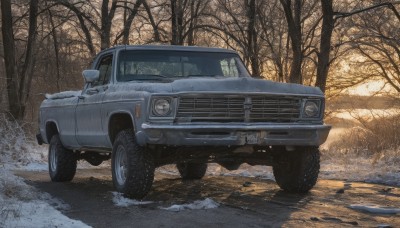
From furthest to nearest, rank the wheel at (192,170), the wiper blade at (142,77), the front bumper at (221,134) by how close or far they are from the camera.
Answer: the wheel at (192,170) < the wiper blade at (142,77) < the front bumper at (221,134)

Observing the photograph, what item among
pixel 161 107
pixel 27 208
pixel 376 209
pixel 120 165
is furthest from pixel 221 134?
pixel 27 208

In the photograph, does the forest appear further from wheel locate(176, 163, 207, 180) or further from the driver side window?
the driver side window

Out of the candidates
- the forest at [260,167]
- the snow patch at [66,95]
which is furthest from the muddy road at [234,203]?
the snow patch at [66,95]

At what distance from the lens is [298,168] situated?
26.6ft

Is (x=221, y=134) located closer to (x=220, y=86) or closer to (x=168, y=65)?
(x=220, y=86)

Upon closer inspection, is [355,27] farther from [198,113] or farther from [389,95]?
[198,113]

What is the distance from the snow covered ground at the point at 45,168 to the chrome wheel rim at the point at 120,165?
212 mm

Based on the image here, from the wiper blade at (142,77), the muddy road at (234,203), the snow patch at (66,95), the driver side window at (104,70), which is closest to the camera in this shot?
the muddy road at (234,203)

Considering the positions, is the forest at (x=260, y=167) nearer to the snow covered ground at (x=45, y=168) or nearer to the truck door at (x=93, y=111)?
the snow covered ground at (x=45, y=168)

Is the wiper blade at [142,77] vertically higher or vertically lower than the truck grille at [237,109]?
higher

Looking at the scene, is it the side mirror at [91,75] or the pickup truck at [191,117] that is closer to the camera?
the pickup truck at [191,117]

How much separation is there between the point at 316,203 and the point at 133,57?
3.40m

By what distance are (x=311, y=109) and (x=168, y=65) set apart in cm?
223

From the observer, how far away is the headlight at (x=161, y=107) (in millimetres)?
6988
